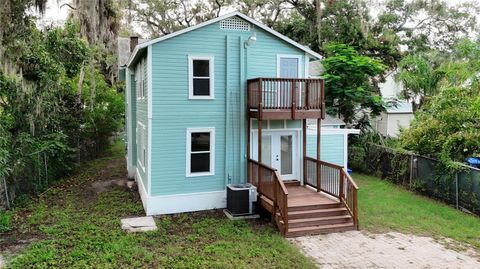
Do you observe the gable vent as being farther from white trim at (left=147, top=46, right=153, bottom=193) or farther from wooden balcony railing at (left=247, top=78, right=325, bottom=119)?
white trim at (left=147, top=46, right=153, bottom=193)

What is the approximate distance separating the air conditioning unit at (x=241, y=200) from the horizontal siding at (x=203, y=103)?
2.73ft

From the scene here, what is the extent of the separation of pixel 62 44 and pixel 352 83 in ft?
41.3

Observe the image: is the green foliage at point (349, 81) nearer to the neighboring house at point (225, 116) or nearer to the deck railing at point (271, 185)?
the neighboring house at point (225, 116)

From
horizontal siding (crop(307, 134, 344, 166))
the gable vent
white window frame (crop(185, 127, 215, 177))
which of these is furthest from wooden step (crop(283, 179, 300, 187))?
the gable vent

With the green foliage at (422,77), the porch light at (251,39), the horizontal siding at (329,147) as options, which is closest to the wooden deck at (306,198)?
the horizontal siding at (329,147)

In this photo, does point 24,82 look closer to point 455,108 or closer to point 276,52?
point 276,52

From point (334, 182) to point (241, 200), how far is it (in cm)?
275

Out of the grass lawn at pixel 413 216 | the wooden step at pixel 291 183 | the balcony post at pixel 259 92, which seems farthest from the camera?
the wooden step at pixel 291 183

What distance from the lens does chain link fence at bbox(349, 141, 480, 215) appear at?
11.6m

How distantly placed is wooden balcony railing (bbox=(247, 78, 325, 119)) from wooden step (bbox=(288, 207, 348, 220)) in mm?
2753

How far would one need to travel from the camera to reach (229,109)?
1158 cm

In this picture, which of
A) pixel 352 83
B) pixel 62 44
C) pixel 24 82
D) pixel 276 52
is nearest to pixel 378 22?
pixel 352 83

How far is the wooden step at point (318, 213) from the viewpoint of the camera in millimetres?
9984

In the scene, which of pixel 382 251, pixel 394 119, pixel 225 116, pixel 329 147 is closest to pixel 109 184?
pixel 225 116
